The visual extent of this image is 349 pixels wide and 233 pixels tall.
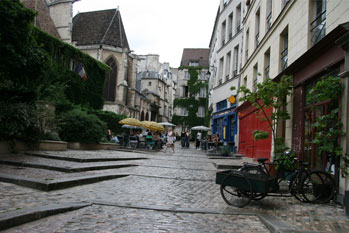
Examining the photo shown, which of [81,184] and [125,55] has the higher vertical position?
[125,55]

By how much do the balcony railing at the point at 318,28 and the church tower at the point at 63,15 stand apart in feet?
122

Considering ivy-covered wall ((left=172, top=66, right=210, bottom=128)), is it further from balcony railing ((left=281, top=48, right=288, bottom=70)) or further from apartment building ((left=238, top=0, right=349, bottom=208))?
balcony railing ((left=281, top=48, right=288, bottom=70))

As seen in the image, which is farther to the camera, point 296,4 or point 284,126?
point 284,126

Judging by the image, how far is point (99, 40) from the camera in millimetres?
40344

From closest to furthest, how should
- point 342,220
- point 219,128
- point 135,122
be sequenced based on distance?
point 342,220 < point 135,122 < point 219,128

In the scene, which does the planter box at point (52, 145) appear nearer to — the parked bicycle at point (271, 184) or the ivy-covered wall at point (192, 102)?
the parked bicycle at point (271, 184)

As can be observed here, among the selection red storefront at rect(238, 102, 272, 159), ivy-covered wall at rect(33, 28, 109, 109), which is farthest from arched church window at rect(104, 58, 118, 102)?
red storefront at rect(238, 102, 272, 159)

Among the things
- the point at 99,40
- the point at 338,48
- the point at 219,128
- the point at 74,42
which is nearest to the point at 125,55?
the point at 99,40

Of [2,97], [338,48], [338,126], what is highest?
[338,48]

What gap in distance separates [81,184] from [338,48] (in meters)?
6.24

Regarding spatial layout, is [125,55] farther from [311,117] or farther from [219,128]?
[311,117]

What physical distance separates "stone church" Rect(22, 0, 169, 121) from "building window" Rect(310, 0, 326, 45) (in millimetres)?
33679

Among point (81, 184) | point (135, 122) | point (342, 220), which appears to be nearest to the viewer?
point (342, 220)

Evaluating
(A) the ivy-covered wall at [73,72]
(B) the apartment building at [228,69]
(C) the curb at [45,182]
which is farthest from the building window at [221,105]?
(C) the curb at [45,182]
